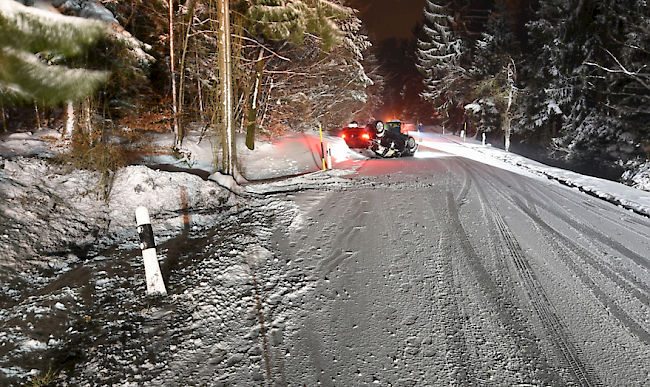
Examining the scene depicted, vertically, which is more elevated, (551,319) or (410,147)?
(410,147)

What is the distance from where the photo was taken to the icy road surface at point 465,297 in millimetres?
3043

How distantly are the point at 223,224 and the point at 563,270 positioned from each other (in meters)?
5.31

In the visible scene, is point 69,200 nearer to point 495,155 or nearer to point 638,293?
point 638,293

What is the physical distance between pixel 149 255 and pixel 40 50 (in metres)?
4.69

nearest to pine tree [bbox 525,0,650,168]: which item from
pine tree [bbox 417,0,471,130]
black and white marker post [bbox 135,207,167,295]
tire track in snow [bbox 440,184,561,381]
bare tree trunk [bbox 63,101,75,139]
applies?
pine tree [bbox 417,0,471,130]

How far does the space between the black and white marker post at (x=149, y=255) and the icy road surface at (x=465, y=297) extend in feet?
5.29

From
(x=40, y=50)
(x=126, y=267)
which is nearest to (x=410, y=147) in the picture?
(x=40, y=50)

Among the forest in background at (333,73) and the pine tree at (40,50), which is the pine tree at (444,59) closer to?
the forest in background at (333,73)

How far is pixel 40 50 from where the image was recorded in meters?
6.12

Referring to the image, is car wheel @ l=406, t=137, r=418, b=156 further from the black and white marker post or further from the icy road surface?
the black and white marker post

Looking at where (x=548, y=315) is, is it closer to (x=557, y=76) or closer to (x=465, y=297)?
(x=465, y=297)

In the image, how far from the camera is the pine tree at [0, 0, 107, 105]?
513 centimetres

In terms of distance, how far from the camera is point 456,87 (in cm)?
4244

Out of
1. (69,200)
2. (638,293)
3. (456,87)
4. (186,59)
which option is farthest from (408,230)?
(456,87)
